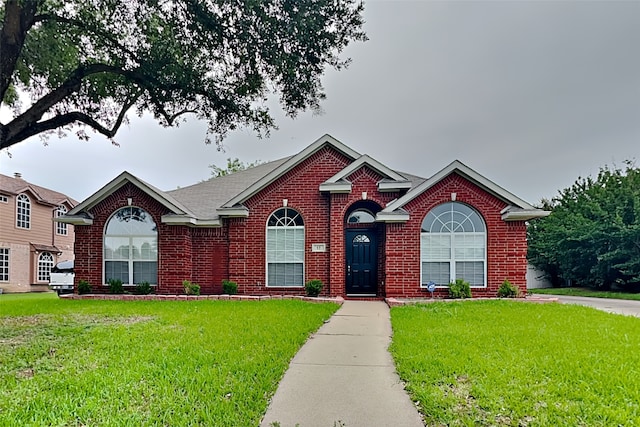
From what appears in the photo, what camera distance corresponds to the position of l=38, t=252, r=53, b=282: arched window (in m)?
26.5

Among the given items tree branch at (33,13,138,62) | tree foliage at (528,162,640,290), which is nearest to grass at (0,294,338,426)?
tree branch at (33,13,138,62)

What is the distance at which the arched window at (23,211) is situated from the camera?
82.1 ft

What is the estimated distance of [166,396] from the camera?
4004mm

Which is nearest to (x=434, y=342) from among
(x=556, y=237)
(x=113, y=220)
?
(x=113, y=220)

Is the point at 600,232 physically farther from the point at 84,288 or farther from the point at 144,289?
the point at 84,288

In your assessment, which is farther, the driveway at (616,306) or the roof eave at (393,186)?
the roof eave at (393,186)

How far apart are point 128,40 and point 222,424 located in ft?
24.9

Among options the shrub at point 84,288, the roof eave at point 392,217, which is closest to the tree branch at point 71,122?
the shrub at point 84,288

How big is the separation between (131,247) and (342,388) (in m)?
11.3

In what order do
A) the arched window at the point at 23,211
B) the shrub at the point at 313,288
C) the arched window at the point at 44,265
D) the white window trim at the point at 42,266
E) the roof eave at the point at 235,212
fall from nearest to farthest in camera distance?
the shrub at the point at 313,288, the roof eave at the point at 235,212, the arched window at the point at 23,211, the white window trim at the point at 42,266, the arched window at the point at 44,265

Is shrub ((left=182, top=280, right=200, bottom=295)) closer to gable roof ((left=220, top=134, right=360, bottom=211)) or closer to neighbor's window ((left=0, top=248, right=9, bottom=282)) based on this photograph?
gable roof ((left=220, top=134, right=360, bottom=211))

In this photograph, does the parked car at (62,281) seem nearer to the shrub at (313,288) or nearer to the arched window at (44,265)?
the shrub at (313,288)

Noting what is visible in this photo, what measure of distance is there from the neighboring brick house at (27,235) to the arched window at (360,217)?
18.4 metres

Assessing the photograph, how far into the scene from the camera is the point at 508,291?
12.0 m
